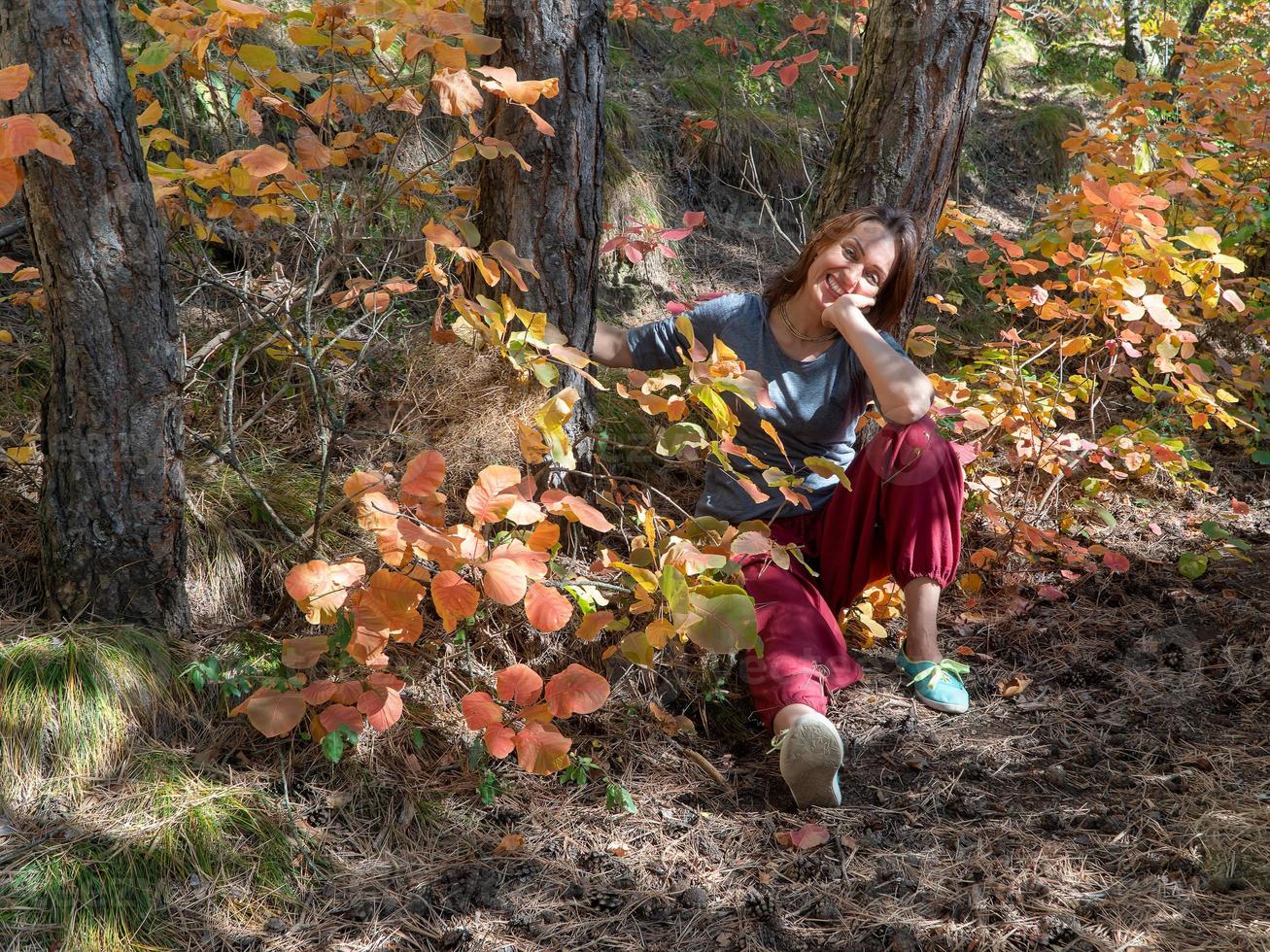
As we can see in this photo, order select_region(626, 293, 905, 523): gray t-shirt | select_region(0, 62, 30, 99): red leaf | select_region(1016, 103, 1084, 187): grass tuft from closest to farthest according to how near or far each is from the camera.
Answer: select_region(0, 62, 30, 99): red leaf → select_region(626, 293, 905, 523): gray t-shirt → select_region(1016, 103, 1084, 187): grass tuft

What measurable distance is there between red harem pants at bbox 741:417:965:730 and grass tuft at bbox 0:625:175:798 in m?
1.44

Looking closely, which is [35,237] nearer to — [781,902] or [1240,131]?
[781,902]

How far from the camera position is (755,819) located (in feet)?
6.81

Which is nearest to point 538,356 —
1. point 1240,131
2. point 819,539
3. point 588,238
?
point 588,238

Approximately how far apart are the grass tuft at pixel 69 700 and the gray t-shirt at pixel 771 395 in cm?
148

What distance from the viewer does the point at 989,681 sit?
2.64 metres

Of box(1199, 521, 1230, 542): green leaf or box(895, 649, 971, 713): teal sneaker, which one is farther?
box(1199, 521, 1230, 542): green leaf

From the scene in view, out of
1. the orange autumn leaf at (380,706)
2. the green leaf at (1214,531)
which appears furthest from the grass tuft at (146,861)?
the green leaf at (1214,531)

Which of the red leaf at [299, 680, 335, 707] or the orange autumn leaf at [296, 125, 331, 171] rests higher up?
the orange autumn leaf at [296, 125, 331, 171]

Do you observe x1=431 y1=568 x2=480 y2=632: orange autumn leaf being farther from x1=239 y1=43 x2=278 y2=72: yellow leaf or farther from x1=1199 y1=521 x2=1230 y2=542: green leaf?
x1=1199 y1=521 x2=1230 y2=542: green leaf

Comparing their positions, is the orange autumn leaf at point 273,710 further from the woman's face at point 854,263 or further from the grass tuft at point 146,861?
the woman's face at point 854,263

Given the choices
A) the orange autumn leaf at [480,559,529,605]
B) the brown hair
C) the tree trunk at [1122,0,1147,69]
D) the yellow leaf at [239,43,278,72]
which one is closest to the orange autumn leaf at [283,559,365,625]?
the orange autumn leaf at [480,559,529,605]

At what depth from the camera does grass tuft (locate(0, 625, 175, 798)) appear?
69.5 inches

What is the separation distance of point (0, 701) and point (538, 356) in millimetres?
1321
